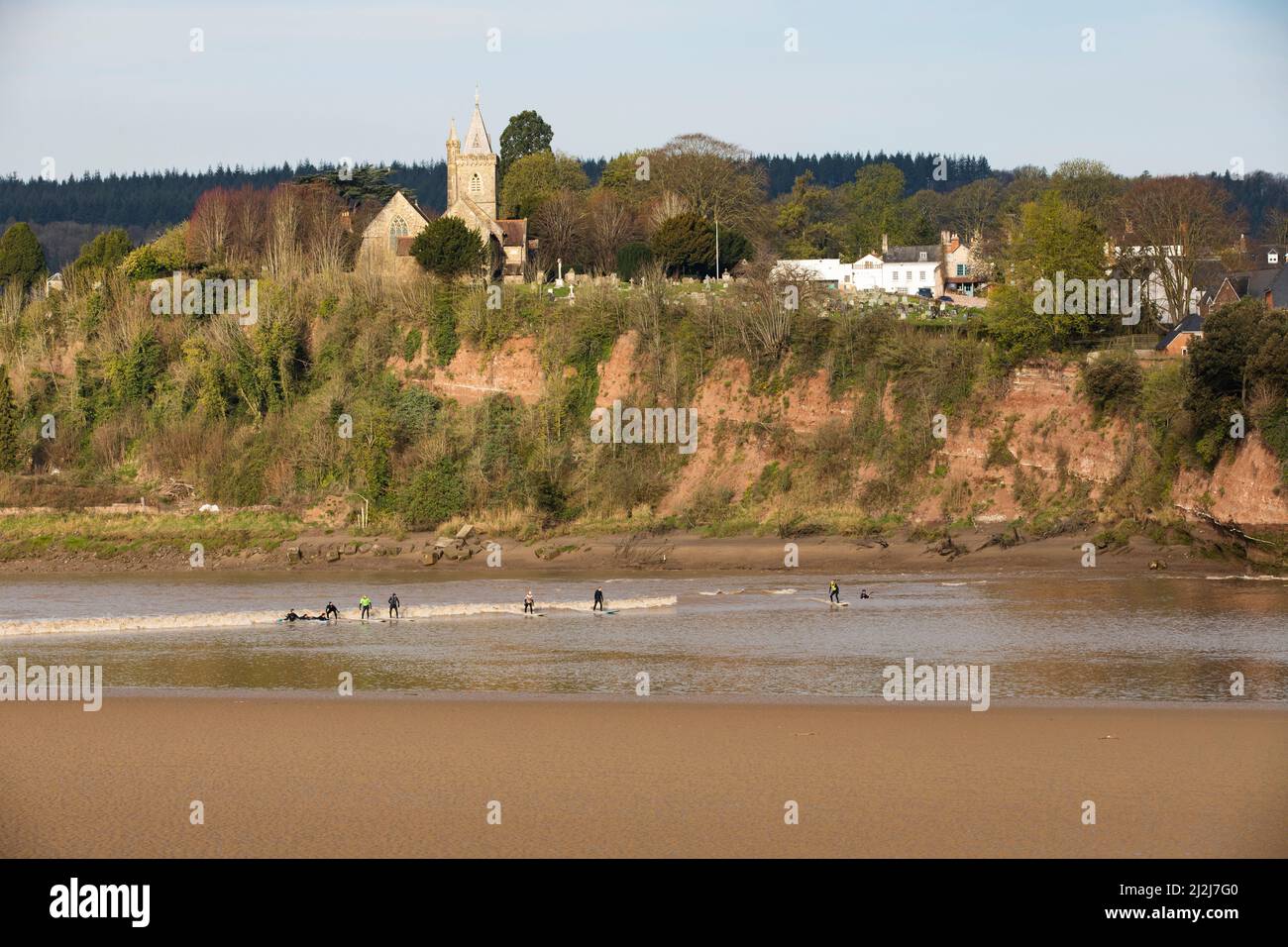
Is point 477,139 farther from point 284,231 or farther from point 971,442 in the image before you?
point 971,442

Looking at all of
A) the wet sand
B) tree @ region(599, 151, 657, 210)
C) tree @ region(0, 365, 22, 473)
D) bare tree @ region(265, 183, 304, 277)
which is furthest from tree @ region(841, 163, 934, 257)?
the wet sand

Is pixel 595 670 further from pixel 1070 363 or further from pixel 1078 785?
pixel 1070 363

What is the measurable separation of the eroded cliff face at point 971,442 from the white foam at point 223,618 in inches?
592

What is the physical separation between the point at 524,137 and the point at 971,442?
48.1 m

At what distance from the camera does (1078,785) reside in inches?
634

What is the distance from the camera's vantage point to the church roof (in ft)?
241

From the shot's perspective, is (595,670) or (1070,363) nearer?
(595,670)

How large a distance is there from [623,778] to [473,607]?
1799 cm

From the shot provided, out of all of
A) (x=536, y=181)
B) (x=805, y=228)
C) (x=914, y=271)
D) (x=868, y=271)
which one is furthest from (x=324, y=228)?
(x=914, y=271)

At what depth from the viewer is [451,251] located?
60.2m

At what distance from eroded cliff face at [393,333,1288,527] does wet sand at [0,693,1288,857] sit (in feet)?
74.6

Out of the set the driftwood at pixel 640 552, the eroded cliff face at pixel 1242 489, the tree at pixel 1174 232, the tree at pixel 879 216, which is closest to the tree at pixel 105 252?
the driftwood at pixel 640 552

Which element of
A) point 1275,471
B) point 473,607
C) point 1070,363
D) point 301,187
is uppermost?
point 301,187
